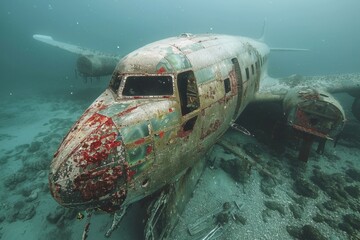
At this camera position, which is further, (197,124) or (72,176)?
(197,124)

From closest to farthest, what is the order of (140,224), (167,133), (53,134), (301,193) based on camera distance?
(167,133) < (140,224) < (301,193) < (53,134)

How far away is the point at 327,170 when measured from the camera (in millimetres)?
10750

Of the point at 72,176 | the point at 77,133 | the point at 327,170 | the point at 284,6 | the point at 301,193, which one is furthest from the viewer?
the point at 284,6

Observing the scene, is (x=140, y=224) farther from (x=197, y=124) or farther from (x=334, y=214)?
(x=334, y=214)

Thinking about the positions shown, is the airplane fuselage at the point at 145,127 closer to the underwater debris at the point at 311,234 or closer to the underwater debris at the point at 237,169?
the underwater debris at the point at 237,169

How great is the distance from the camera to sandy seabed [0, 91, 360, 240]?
24.8 feet

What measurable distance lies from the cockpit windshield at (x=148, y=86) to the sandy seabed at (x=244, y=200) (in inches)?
166

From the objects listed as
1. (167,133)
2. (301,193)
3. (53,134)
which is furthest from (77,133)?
(53,134)

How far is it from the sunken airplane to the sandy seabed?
1.38 meters

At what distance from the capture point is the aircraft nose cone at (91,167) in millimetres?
3904

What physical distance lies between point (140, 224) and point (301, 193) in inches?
247

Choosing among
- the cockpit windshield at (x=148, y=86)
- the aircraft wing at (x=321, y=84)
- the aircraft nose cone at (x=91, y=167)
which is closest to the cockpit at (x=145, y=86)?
the cockpit windshield at (x=148, y=86)

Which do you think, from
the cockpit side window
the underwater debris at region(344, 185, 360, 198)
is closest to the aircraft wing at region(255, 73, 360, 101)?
the underwater debris at region(344, 185, 360, 198)

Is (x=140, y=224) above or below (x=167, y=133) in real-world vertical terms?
below
